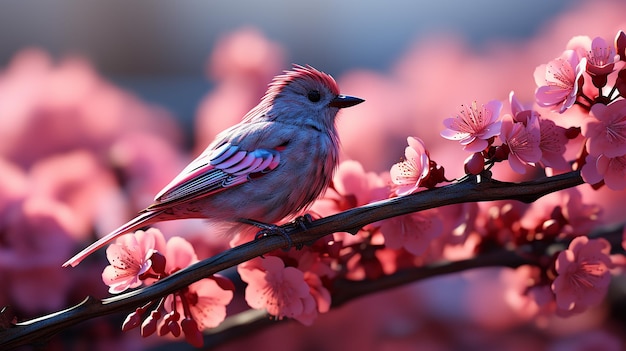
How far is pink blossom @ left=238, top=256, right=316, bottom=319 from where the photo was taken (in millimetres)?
501

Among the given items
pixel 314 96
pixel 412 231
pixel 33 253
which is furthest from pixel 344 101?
pixel 33 253

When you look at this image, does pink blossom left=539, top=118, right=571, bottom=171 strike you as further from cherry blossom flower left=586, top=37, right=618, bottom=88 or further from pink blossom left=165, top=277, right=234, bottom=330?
pink blossom left=165, top=277, right=234, bottom=330

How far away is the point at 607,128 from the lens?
46cm

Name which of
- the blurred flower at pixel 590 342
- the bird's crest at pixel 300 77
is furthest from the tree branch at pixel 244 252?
the blurred flower at pixel 590 342

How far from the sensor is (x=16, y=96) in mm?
870

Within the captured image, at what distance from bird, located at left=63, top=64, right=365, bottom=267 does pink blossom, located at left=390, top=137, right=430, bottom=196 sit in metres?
0.08

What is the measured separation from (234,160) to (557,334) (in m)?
0.45

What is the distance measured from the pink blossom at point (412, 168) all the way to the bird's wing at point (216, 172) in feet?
0.39

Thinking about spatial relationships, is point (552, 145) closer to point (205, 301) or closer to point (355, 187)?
point (355, 187)

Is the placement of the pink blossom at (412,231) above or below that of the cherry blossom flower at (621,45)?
below

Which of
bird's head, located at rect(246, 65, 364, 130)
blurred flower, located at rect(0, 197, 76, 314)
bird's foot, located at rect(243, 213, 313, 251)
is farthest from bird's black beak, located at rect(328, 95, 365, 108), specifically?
blurred flower, located at rect(0, 197, 76, 314)

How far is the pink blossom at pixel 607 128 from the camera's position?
0.46m

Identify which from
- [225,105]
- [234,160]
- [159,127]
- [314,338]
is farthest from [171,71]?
[234,160]

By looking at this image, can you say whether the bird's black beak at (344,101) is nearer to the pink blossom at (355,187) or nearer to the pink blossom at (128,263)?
the pink blossom at (355,187)
